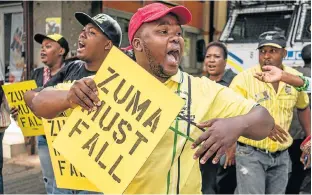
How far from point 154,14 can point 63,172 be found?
1.32 meters

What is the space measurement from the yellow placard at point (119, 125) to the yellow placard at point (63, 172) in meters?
0.79

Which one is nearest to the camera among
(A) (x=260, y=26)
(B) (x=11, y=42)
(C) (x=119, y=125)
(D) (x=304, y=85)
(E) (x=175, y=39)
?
(C) (x=119, y=125)

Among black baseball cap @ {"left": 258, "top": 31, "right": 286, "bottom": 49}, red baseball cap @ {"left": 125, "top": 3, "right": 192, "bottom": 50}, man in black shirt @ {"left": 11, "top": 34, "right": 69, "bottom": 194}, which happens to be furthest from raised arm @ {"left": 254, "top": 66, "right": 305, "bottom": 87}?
man in black shirt @ {"left": 11, "top": 34, "right": 69, "bottom": 194}

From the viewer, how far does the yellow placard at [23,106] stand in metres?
3.77

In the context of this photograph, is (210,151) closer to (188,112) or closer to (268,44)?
(188,112)

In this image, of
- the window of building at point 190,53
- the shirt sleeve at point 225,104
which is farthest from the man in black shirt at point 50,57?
the window of building at point 190,53

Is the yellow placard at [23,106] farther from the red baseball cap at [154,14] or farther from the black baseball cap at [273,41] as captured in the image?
the red baseball cap at [154,14]

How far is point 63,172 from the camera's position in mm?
2553

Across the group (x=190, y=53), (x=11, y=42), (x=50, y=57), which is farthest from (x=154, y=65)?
(x=190, y=53)

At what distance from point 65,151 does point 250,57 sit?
6406mm

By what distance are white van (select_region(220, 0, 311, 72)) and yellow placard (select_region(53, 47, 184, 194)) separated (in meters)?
5.90

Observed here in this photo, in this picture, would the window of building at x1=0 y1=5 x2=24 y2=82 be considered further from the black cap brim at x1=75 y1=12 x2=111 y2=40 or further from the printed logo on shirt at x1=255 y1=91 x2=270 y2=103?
the printed logo on shirt at x1=255 y1=91 x2=270 y2=103

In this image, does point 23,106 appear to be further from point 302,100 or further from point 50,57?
point 302,100

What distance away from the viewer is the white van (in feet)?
23.7
